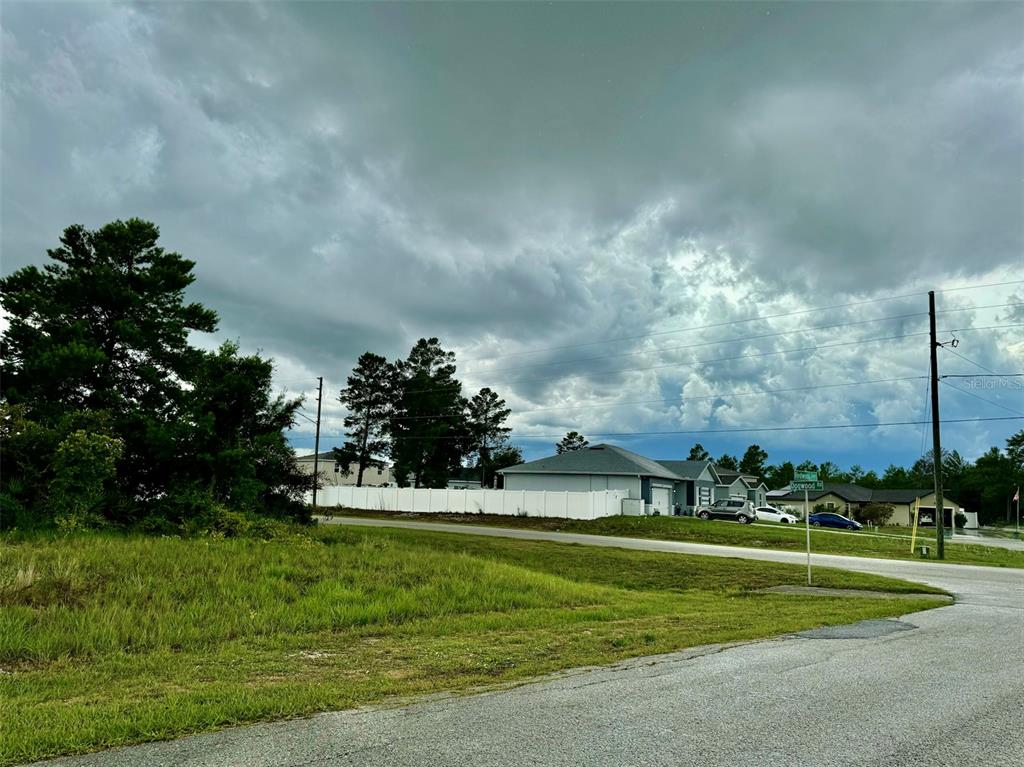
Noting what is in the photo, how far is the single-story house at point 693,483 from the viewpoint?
58375 mm

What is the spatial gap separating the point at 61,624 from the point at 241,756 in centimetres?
551

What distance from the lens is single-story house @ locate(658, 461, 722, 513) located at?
58375mm

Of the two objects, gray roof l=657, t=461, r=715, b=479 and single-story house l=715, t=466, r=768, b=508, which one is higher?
gray roof l=657, t=461, r=715, b=479

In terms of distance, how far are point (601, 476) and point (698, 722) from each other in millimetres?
45321

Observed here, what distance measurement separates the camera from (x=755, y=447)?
127 m

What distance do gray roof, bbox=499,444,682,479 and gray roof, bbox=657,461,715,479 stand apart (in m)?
3.10

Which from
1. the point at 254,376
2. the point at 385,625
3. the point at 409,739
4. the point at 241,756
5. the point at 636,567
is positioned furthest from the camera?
the point at 254,376

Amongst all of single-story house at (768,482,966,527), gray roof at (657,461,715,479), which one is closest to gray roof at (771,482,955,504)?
single-story house at (768,482,966,527)

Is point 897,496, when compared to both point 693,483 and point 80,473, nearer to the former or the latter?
point 693,483

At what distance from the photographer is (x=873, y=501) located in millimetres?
80562

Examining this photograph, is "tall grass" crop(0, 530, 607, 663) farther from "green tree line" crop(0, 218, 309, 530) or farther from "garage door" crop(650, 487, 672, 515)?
"garage door" crop(650, 487, 672, 515)

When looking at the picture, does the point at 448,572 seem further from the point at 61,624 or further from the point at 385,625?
the point at 61,624

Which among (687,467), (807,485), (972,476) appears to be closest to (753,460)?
(972,476)

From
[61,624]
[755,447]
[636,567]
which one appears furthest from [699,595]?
[755,447]
